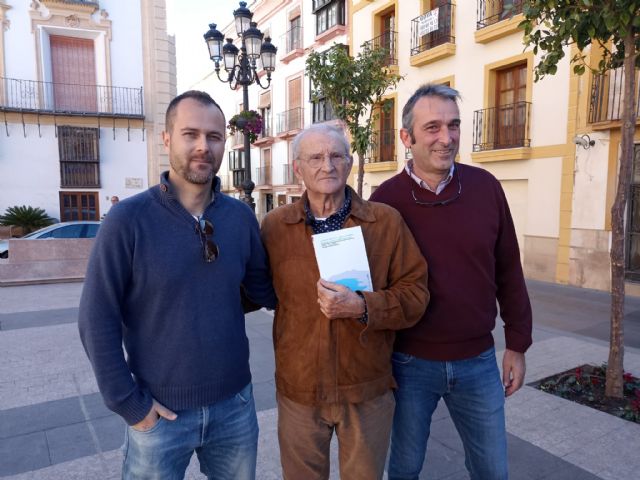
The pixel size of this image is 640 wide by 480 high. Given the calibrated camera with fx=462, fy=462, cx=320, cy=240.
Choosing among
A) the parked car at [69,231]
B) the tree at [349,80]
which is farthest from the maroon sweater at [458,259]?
the parked car at [69,231]

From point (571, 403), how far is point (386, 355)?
276cm

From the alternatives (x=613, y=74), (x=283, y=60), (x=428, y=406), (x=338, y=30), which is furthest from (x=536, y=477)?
(x=283, y=60)

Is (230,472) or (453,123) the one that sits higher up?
(453,123)

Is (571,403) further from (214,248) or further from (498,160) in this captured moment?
(498,160)

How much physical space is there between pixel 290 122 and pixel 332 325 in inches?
847

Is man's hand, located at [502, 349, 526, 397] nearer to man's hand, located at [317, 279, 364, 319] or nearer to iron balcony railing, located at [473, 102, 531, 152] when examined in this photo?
man's hand, located at [317, 279, 364, 319]

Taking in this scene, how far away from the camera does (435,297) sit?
6.80 ft

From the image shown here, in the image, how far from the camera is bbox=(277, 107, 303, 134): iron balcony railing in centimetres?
2181

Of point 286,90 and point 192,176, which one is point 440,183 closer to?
point 192,176

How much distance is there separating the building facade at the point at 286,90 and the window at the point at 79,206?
5499mm

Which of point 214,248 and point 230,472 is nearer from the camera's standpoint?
point 214,248

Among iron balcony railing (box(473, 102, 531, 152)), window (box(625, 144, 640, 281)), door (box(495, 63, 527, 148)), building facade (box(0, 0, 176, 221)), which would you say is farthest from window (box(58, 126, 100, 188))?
window (box(625, 144, 640, 281))

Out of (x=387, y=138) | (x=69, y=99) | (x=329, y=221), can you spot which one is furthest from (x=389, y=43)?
(x=329, y=221)

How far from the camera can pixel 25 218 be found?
15.2 metres
